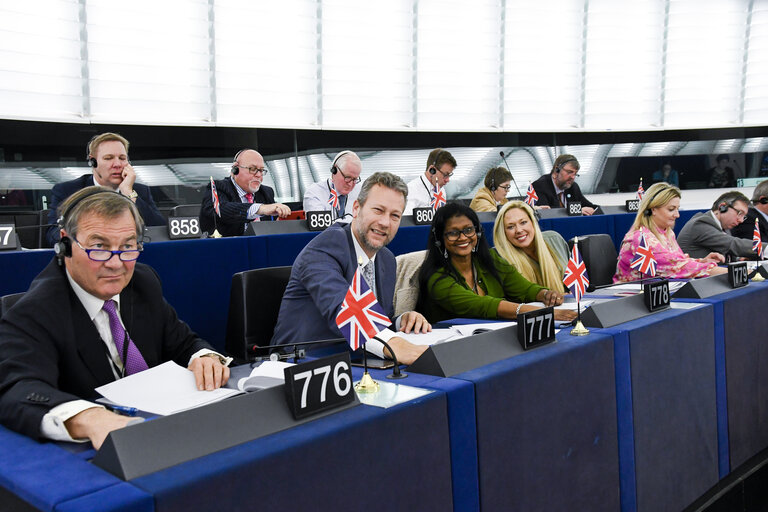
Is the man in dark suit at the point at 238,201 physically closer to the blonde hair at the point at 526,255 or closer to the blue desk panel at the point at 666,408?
the blonde hair at the point at 526,255

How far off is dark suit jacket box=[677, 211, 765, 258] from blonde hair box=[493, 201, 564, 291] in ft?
5.14

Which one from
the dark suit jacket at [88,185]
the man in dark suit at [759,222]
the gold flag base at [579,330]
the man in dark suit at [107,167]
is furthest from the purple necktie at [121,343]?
the man in dark suit at [759,222]

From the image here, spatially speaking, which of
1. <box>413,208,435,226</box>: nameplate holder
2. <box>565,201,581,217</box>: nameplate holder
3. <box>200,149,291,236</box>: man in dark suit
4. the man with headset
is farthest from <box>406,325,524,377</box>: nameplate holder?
<box>565,201,581,217</box>: nameplate holder

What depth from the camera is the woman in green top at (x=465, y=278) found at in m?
2.27

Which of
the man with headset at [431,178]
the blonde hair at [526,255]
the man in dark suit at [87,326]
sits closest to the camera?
the man in dark suit at [87,326]

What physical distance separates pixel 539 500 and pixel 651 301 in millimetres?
773

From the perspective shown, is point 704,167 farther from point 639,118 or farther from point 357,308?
point 357,308

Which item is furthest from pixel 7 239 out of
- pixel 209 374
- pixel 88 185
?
pixel 209 374

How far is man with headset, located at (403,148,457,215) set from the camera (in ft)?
16.5

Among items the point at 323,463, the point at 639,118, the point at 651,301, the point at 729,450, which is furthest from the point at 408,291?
the point at 639,118

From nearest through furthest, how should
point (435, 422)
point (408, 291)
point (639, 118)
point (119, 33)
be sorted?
point (435, 422) → point (408, 291) → point (119, 33) → point (639, 118)

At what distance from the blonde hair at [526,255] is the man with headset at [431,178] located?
6.83ft

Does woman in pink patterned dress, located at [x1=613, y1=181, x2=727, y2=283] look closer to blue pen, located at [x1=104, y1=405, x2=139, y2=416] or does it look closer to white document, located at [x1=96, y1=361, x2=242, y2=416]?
white document, located at [x1=96, y1=361, x2=242, y2=416]

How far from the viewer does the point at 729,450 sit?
6.37 feet
